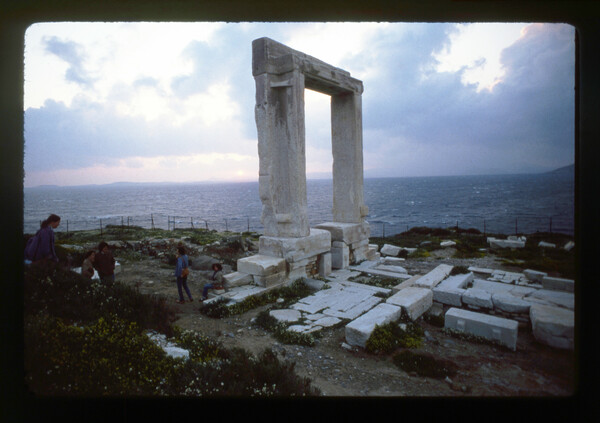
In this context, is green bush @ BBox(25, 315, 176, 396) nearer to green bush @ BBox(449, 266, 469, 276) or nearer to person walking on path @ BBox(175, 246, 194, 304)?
person walking on path @ BBox(175, 246, 194, 304)

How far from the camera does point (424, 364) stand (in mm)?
4492

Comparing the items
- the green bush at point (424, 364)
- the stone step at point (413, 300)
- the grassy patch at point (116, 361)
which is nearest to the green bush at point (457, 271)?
the stone step at point (413, 300)

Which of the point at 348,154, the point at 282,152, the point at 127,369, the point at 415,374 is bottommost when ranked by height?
the point at 415,374

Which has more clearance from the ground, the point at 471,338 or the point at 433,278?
the point at 433,278

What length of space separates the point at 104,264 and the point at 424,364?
6135 mm

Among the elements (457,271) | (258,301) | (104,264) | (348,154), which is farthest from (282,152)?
(457,271)

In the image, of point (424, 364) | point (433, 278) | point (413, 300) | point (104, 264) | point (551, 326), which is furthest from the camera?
point (433, 278)

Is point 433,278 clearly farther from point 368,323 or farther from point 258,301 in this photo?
point 258,301

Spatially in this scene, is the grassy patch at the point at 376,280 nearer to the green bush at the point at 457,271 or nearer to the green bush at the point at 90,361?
the green bush at the point at 457,271

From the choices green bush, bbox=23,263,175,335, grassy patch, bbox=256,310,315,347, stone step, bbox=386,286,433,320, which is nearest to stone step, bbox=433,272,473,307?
stone step, bbox=386,286,433,320

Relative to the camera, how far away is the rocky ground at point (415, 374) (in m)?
3.96

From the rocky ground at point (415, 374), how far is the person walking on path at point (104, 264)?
1.76m

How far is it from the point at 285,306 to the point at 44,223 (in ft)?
14.8

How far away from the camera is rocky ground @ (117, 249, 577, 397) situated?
3.96 m
